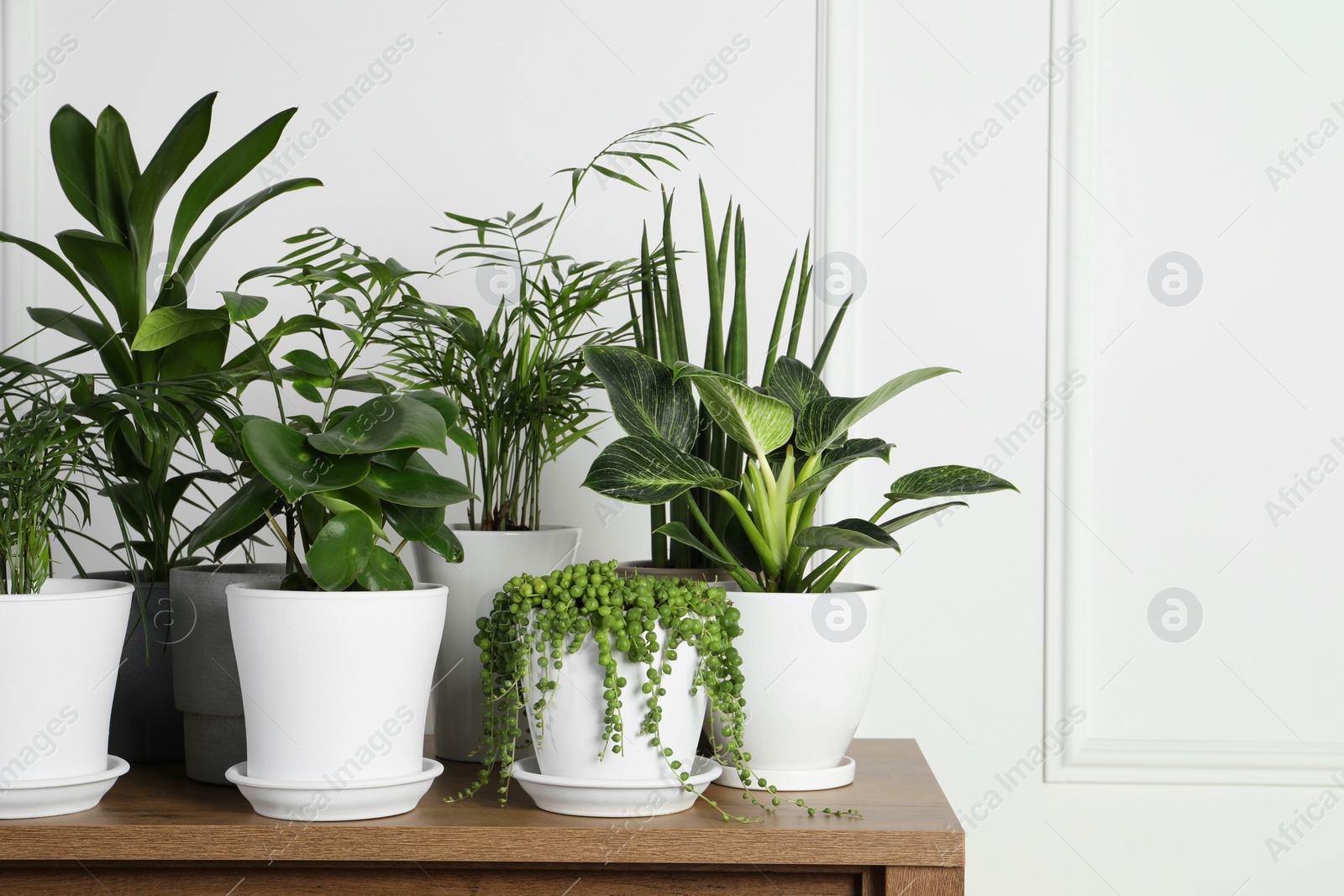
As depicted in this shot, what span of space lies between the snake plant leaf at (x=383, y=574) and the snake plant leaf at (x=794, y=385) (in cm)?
34

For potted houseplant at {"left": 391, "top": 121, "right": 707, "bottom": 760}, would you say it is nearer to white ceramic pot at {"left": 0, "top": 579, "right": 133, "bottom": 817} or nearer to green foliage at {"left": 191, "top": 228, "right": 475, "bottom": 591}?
green foliage at {"left": 191, "top": 228, "right": 475, "bottom": 591}

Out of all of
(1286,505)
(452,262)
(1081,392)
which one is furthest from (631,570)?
(1286,505)

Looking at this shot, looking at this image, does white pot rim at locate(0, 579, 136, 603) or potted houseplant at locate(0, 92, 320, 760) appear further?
potted houseplant at locate(0, 92, 320, 760)

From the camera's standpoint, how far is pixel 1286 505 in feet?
4.12

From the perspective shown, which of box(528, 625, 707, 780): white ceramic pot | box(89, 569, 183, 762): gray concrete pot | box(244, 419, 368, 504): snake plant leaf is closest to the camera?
box(244, 419, 368, 504): snake plant leaf

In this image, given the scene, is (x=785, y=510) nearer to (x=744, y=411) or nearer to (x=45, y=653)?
(x=744, y=411)

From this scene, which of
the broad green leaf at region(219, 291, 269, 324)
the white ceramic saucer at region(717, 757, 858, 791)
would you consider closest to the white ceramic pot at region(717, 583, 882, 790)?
the white ceramic saucer at region(717, 757, 858, 791)

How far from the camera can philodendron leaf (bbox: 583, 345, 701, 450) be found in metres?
0.82

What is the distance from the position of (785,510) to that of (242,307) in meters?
0.45

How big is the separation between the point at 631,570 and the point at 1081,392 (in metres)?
0.64

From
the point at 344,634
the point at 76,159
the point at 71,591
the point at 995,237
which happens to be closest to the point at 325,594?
the point at 344,634

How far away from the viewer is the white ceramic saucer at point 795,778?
863 mm

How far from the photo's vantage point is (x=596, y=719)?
0.79 m

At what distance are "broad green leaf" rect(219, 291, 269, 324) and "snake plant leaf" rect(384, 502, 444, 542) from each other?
0.55ft
